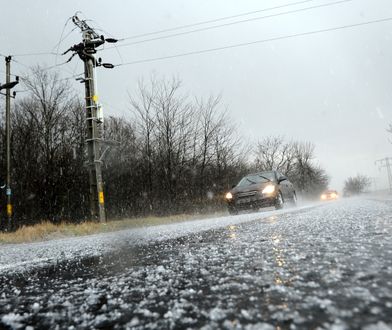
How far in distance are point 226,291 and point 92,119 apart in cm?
1297

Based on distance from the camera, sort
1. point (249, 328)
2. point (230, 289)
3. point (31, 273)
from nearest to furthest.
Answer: point (249, 328)
point (230, 289)
point (31, 273)

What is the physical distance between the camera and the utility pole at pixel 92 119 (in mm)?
13703

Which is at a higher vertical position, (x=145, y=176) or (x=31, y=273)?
(x=145, y=176)

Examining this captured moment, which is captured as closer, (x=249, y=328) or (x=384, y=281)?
(x=249, y=328)

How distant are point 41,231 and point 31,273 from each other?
8.55 metres

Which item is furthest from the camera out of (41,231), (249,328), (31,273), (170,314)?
(41,231)

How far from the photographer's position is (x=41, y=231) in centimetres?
1126

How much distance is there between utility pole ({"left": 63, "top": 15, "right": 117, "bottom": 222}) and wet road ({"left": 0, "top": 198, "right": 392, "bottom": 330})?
1066 centimetres

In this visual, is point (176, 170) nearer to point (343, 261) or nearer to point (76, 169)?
point (76, 169)

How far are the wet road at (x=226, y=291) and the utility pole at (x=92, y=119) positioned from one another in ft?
35.0

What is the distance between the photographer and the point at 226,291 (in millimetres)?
1835

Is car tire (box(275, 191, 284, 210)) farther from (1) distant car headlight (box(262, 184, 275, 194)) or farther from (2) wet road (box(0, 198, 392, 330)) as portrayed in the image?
(2) wet road (box(0, 198, 392, 330))

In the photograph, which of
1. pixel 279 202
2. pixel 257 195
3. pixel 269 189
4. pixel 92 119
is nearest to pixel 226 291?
pixel 257 195

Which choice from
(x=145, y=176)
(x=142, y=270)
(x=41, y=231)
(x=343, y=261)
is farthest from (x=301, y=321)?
(x=145, y=176)
